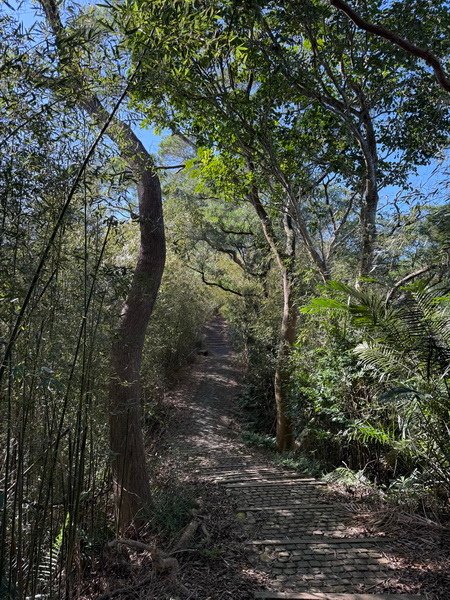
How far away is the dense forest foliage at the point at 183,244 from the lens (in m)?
2.15

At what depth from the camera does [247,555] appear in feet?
9.37

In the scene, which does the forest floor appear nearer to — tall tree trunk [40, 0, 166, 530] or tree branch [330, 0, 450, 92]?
tall tree trunk [40, 0, 166, 530]

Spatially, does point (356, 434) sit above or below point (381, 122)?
below

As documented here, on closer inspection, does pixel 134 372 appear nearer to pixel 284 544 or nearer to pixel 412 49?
pixel 284 544

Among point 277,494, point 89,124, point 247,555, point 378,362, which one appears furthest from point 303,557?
point 89,124

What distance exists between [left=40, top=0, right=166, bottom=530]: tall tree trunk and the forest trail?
1.06m

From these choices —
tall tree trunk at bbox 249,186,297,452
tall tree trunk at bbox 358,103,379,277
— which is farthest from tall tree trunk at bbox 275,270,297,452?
tall tree trunk at bbox 358,103,379,277

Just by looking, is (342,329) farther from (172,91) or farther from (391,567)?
(172,91)

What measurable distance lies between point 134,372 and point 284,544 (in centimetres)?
205

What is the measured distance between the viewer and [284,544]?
2.97m

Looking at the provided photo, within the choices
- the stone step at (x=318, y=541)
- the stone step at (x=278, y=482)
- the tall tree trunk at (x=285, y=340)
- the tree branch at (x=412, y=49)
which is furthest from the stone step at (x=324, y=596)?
the tall tree trunk at (x=285, y=340)

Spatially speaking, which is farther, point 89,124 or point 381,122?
point 381,122

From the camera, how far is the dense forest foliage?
215 cm

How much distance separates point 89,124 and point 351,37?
3.40 meters
